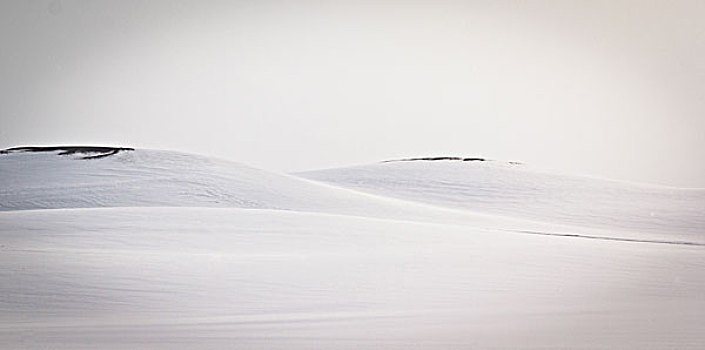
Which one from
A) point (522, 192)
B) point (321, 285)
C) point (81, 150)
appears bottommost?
point (321, 285)

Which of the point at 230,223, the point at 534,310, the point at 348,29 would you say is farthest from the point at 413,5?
the point at 534,310

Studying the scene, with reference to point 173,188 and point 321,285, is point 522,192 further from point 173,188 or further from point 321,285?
point 173,188

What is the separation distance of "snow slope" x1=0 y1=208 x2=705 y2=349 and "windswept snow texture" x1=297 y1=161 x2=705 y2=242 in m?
0.09

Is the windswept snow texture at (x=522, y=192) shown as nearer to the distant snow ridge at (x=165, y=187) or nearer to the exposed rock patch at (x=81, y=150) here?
the distant snow ridge at (x=165, y=187)

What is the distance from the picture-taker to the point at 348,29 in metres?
3.24

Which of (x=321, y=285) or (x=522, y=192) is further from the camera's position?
(x=522, y=192)

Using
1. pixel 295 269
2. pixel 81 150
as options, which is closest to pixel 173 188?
pixel 81 150

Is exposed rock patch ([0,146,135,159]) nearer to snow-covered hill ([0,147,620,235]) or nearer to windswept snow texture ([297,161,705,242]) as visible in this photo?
snow-covered hill ([0,147,620,235])

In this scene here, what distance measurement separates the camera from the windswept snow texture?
123 inches

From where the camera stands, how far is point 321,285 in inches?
109

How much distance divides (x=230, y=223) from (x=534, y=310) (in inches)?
40.1

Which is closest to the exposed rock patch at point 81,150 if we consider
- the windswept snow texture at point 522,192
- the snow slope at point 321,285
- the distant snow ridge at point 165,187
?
the distant snow ridge at point 165,187

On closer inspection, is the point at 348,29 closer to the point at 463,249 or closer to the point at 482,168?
the point at 482,168

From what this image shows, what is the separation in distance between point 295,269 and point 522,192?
33.3 inches
